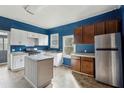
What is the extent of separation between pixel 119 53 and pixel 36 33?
4771mm

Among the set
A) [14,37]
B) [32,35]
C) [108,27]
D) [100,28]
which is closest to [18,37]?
[14,37]

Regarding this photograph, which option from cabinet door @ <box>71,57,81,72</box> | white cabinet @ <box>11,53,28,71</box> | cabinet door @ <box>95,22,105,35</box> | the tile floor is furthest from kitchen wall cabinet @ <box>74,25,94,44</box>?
white cabinet @ <box>11,53,28,71</box>

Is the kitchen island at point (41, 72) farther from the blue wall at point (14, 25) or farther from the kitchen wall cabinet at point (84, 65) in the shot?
the blue wall at point (14, 25)

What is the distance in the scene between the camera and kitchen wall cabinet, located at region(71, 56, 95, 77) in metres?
3.53

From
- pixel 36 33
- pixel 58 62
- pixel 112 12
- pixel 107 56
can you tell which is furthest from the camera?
pixel 36 33

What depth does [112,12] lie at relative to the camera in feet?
11.9

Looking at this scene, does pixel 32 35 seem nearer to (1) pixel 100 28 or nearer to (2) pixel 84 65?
(2) pixel 84 65

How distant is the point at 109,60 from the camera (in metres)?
2.80

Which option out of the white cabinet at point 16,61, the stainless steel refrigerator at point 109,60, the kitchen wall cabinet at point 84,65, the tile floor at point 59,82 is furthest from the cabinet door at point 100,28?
the white cabinet at point 16,61

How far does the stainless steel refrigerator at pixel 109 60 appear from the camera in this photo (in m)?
2.65

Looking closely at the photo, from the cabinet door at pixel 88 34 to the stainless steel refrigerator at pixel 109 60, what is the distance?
0.67m

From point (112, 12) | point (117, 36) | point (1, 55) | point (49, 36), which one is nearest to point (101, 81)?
point (117, 36)
